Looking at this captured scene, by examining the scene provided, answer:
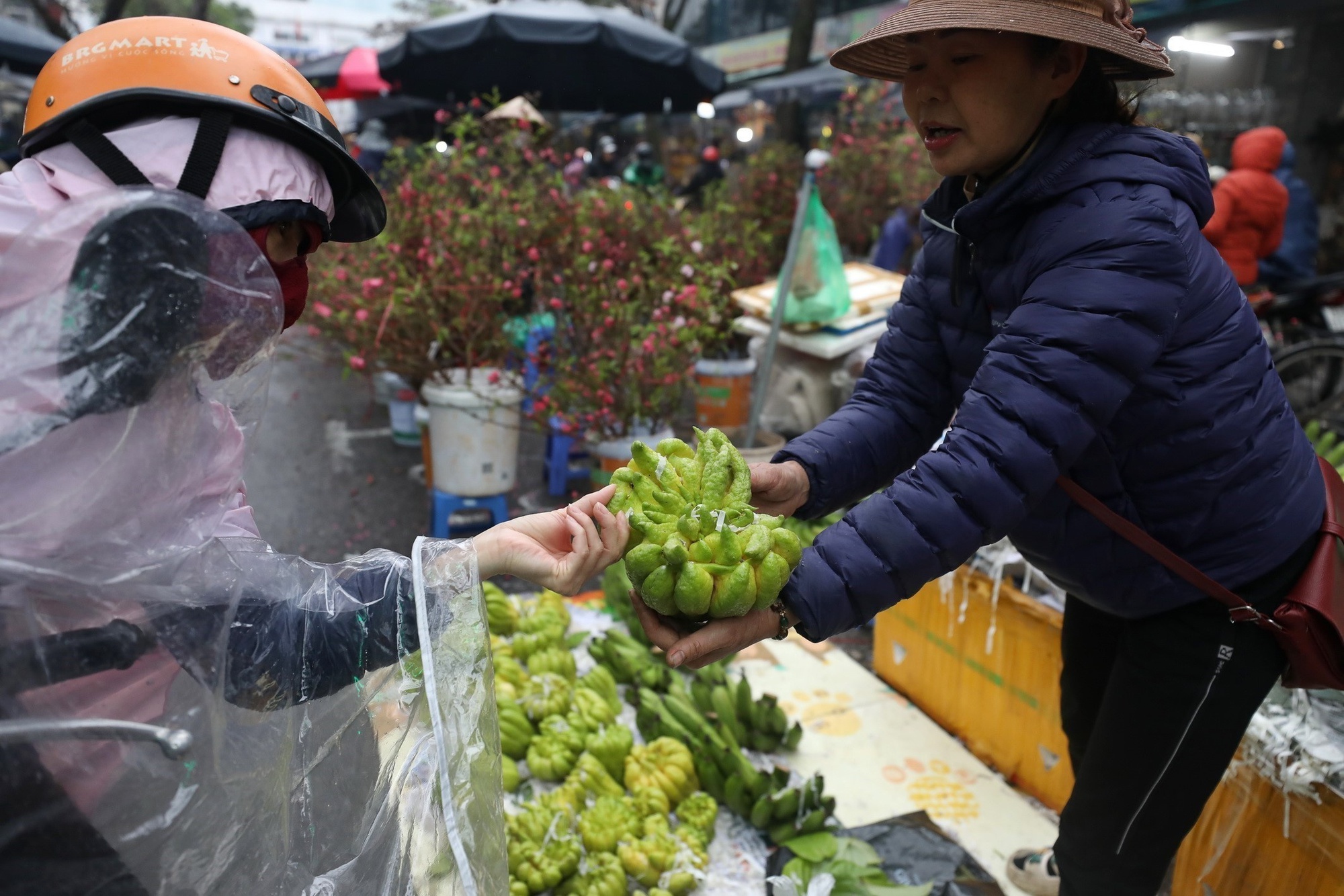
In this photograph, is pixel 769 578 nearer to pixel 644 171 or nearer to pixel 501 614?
pixel 501 614

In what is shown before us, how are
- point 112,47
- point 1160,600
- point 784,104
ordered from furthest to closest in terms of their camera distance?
1. point 784,104
2. point 1160,600
3. point 112,47

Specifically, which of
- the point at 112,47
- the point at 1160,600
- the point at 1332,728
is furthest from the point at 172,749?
the point at 1332,728

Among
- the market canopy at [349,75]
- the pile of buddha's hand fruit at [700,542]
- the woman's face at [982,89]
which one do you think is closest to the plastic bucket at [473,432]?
the pile of buddha's hand fruit at [700,542]

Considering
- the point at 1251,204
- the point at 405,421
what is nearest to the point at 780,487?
the point at 405,421

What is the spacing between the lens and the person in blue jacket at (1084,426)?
4.73ft

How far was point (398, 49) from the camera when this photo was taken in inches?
323

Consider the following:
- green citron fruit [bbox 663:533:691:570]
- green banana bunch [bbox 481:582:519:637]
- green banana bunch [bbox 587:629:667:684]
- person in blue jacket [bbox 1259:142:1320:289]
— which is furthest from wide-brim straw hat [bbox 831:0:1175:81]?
person in blue jacket [bbox 1259:142:1320:289]

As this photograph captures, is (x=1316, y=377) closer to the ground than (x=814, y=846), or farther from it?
farther from it

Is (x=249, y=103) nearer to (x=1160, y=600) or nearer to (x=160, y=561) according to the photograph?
(x=160, y=561)

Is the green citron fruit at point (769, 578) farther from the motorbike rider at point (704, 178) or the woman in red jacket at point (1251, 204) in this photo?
the motorbike rider at point (704, 178)

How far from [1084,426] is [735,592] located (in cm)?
65

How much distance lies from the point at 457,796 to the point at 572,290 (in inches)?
145

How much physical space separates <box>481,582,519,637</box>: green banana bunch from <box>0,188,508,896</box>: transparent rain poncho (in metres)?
2.27

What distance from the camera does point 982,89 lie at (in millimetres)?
Result: 1585
